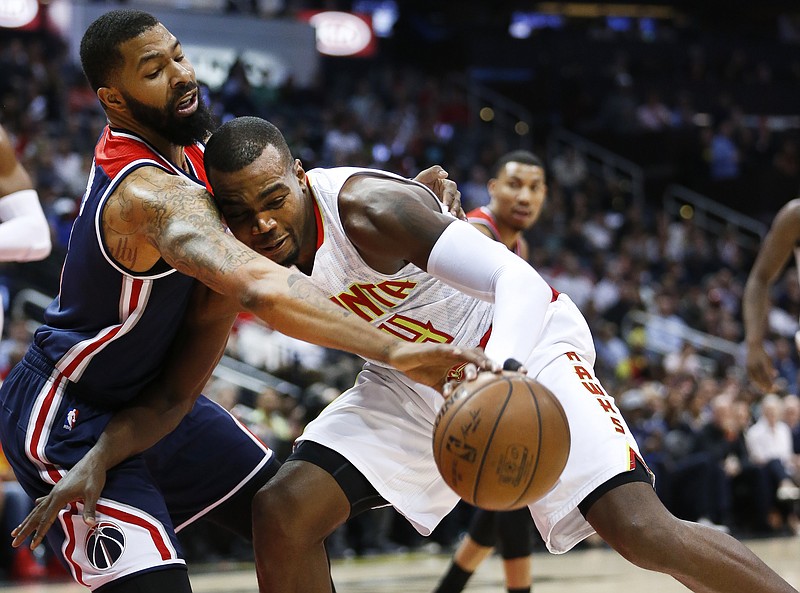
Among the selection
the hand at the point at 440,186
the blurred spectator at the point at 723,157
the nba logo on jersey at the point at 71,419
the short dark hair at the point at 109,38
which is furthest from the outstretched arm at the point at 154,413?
the blurred spectator at the point at 723,157

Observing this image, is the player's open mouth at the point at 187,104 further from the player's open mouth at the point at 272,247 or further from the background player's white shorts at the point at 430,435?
the background player's white shorts at the point at 430,435

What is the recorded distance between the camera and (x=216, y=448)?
3.52 metres

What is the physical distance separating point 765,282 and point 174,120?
3038 millimetres

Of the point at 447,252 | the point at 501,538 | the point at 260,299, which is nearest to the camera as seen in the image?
the point at 260,299

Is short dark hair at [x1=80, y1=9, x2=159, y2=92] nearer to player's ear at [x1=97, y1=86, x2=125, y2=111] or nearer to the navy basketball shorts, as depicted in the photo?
player's ear at [x1=97, y1=86, x2=125, y2=111]

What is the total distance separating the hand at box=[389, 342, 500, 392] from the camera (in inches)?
95.1

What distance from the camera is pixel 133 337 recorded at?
10.3 ft

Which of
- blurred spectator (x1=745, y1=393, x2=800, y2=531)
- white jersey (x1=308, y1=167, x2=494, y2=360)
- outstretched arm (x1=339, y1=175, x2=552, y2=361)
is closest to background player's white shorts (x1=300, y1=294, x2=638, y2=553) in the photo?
white jersey (x1=308, y1=167, x2=494, y2=360)

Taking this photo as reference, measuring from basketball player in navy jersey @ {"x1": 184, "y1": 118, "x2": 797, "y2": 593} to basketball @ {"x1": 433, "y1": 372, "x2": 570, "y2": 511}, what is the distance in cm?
19

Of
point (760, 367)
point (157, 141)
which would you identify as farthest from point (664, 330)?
point (157, 141)

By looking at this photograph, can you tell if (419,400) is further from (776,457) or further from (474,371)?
(776,457)

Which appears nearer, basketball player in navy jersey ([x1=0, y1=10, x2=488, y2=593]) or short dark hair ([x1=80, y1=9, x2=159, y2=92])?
basketball player in navy jersey ([x1=0, y1=10, x2=488, y2=593])

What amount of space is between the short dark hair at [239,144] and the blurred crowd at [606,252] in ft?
7.64

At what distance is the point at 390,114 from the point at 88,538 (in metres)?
13.9
